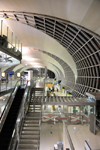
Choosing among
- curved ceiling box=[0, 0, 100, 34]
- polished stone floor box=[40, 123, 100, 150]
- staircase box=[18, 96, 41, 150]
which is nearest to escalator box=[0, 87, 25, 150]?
staircase box=[18, 96, 41, 150]

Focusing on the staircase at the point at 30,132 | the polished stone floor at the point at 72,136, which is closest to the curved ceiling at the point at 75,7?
the staircase at the point at 30,132

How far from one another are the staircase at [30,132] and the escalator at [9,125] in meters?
1.36

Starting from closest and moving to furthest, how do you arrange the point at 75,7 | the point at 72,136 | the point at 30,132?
1. the point at 75,7
2. the point at 30,132
3. the point at 72,136

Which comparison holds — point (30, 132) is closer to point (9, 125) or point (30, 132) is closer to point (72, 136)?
point (9, 125)

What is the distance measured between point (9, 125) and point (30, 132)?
6.22 ft

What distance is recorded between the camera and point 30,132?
845 cm

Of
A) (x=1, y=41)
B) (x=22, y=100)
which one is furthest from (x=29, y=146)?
(x=1, y=41)

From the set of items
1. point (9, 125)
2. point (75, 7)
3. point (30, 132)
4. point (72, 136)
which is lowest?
point (72, 136)

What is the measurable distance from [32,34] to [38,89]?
10558mm

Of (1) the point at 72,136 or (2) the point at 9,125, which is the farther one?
(1) the point at 72,136

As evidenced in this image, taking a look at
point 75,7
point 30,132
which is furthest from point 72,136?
point 75,7

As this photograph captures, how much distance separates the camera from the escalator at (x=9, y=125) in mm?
6382

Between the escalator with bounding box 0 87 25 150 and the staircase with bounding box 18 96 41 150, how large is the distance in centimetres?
136

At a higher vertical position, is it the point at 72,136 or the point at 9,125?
the point at 9,125
